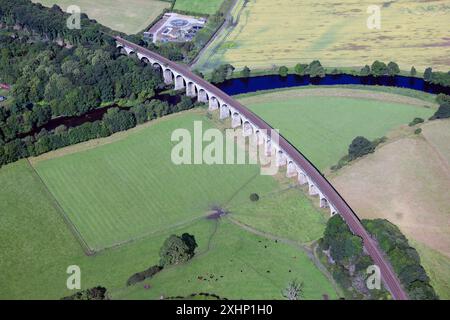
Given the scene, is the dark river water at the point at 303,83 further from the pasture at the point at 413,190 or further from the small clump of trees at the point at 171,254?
the small clump of trees at the point at 171,254

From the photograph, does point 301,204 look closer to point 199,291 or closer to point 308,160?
point 308,160

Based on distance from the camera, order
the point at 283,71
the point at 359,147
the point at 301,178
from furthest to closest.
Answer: the point at 283,71 → the point at 359,147 → the point at 301,178

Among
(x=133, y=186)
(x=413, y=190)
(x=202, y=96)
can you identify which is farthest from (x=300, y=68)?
(x=133, y=186)

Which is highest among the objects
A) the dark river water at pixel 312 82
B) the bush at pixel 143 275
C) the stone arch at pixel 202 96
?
the dark river water at pixel 312 82

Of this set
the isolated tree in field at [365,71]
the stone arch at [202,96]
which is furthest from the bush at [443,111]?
the stone arch at [202,96]

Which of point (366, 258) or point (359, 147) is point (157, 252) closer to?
point (366, 258)

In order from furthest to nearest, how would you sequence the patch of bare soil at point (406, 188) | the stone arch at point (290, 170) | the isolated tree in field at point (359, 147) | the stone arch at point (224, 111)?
the stone arch at point (224, 111), the isolated tree in field at point (359, 147), the stone arch at point (290, 170), the patch of bare soil at point (406, 188)

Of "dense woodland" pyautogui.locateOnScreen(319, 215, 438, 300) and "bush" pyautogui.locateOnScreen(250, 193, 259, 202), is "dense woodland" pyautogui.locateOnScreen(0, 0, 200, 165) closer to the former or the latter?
"bush" pyautogui.locateOnScreen(250, 193, 259, 202)
